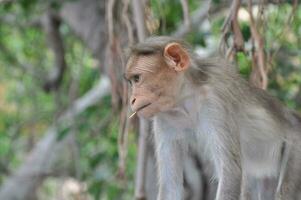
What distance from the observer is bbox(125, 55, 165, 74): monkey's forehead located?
3.98 m

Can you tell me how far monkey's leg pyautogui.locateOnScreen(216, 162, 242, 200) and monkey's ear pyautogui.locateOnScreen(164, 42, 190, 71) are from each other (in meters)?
0.55

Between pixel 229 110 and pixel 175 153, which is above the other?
pixel 229 110

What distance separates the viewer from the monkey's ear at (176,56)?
4012mm

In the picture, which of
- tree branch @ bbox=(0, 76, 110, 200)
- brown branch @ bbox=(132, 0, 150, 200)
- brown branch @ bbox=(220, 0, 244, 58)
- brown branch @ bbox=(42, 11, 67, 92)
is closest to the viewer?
brown branch @ bbox=(220, 0, 244, 58)

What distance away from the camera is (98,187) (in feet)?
22.2

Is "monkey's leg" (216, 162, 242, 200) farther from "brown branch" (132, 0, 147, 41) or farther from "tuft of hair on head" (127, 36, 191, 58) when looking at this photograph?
"brown branch" (132, 0, 147, 41)

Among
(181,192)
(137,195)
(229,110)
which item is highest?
(229,110)

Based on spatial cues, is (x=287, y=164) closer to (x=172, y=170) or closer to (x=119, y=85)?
(x=172, y=170)

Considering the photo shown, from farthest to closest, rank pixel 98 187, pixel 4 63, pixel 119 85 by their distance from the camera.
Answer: pixel 4 63
pixel 98 187
pixel 119 85

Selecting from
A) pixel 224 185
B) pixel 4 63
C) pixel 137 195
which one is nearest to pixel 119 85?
pixel 137 195

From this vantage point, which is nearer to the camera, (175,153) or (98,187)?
(175,153)

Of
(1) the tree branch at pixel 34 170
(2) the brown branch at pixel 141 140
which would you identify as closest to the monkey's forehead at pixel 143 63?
(2) the brown branch at pixel 141 140

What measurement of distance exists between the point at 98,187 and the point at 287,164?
271 cm

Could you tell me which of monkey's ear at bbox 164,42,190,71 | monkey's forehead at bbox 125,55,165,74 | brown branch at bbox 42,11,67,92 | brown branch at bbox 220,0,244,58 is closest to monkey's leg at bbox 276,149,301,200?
brown branch at bbox 220,0,244,58
